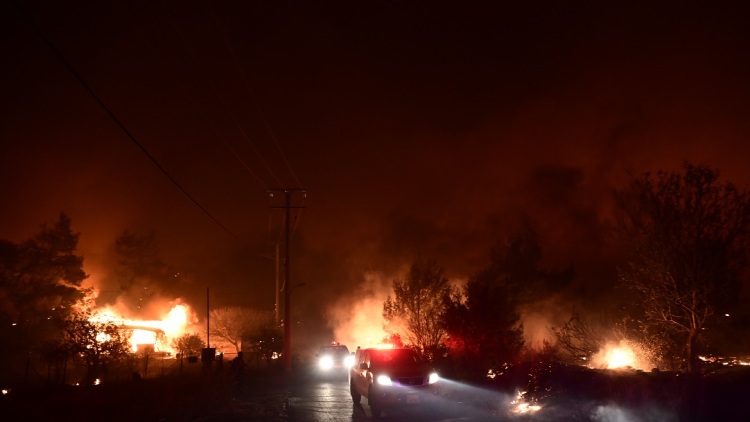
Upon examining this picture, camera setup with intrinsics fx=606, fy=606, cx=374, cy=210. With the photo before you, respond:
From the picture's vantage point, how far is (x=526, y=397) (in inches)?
634

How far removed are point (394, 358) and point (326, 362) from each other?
18895 millimetres

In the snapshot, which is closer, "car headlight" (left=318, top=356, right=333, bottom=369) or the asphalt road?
the asphalt road

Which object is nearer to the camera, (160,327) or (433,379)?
(433,379)

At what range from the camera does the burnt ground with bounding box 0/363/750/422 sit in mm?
11930

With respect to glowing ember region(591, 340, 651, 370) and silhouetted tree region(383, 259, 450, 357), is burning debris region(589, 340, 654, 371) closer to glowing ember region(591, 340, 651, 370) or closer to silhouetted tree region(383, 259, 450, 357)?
glowing ember region(591, 340, 651, 370)

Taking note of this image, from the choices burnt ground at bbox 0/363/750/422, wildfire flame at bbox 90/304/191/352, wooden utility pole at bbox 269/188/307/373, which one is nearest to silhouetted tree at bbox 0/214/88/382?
wildfire flame at bbox 90/304/191/352

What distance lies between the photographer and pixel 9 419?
13.0 m

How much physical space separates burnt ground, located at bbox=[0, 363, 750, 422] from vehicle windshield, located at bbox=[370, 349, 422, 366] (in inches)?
76.4

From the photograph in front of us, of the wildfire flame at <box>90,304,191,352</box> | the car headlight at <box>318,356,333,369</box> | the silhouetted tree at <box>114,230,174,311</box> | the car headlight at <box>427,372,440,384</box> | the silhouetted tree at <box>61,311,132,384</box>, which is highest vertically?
the silhouetted tree at <box>114,230,174,311</box>

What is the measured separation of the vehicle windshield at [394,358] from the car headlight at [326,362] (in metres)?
18.1

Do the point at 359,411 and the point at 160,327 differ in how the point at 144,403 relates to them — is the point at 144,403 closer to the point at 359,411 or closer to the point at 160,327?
the point at 359,411

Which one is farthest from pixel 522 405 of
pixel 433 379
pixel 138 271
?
pixel 138 271

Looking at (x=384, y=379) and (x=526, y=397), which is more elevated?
(x=384, y=379)

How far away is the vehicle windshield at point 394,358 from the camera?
1732 centimetres
